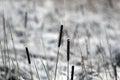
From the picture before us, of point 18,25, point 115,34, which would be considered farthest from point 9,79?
point 18,25

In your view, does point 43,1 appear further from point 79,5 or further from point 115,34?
point 115,34

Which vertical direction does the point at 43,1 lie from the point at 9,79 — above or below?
above

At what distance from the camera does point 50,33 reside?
482cm

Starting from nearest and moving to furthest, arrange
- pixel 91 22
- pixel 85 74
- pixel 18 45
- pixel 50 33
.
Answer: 1. pixel 85 74
2. pixel 18 45
3. pixel 50 33
4. pixel 91 22

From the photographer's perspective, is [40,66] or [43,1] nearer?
[40,66]

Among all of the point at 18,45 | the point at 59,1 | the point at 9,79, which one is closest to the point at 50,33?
the point at 18,45

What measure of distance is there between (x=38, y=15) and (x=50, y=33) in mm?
856

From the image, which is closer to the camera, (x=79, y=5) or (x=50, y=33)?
(x=50, y=33)

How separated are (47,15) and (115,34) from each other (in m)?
1.45

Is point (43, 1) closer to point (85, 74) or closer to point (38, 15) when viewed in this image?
point (38, 15)

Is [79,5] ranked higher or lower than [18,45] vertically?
higher

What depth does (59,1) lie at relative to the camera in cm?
623

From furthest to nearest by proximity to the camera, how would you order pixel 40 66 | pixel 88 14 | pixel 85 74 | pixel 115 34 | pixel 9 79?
pixel 88 14, pixel 115 34, pixel 40 66, pixel 9 79, pixel 85 74

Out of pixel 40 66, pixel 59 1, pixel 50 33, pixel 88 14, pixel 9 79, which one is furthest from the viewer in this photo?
pixel 59 1
